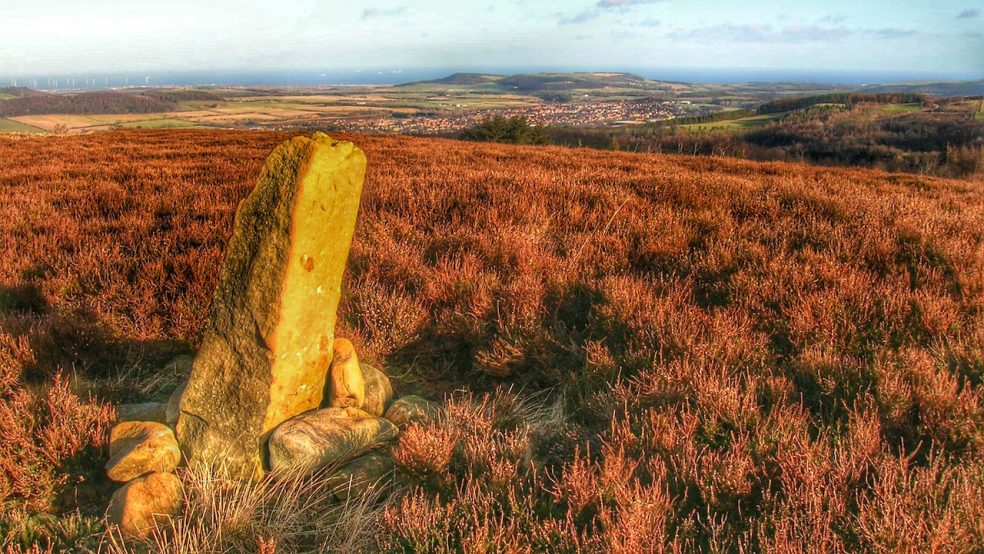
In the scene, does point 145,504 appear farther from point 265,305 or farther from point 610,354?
point 610,354

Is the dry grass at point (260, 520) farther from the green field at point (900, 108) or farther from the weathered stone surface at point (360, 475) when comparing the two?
the green field at point (900, 108)

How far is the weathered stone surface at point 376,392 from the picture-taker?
9.30 ft

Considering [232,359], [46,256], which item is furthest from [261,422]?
[46,256]

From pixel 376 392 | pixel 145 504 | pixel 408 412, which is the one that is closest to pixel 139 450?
pixel 145 504

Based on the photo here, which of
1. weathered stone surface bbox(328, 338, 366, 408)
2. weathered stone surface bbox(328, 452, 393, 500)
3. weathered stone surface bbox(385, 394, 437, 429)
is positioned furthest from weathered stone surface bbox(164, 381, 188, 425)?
weathered stone surface bbox(385, 394, 437, 429)

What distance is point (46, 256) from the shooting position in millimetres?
4371

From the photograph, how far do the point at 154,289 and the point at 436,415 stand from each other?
7.92 ft

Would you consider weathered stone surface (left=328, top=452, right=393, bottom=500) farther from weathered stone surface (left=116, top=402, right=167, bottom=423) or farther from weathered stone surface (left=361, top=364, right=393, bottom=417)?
weathered stone surface (left=116, top=402, right=167, bottom=423)

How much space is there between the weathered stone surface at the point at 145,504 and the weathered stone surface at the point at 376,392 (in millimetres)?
944

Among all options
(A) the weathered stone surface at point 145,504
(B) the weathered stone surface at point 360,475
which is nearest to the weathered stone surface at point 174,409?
(A) the weathered stone surface at point 145,504

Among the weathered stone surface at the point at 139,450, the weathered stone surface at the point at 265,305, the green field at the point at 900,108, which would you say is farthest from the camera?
the green field at the point at 900,108

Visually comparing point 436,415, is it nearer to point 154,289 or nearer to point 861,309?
point 154,289

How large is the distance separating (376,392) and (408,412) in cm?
24

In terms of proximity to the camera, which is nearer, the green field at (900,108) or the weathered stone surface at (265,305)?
the weathered stone surface at (265,305)
